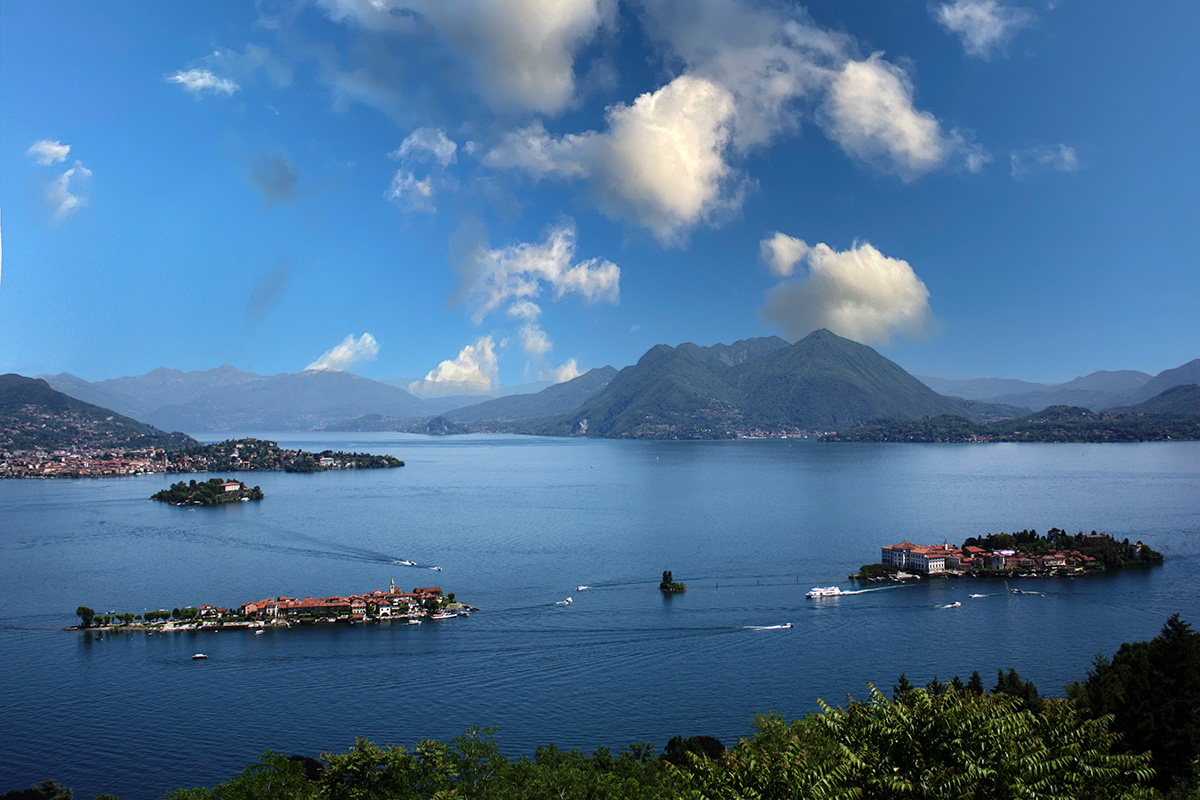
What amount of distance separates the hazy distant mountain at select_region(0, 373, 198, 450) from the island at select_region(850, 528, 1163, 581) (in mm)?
109922

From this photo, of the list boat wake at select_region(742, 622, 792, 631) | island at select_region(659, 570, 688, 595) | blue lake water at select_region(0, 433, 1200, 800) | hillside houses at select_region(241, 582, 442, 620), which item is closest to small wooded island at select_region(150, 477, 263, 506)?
blue lake water at select_region(0, 433, 1200, 800)

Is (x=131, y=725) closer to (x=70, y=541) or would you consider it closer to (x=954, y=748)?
(x=954, y=748)

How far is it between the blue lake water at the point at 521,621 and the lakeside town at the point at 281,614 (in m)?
0.87

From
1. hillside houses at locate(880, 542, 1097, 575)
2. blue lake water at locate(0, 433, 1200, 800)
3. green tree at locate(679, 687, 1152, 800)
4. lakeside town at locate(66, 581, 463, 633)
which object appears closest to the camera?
green tree at locate(679, 687, 1152, 800)

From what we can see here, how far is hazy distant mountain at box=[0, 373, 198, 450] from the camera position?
101 meters

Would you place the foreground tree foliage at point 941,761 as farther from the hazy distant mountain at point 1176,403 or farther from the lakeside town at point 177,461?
the hazy distant mountain at point 1176,403

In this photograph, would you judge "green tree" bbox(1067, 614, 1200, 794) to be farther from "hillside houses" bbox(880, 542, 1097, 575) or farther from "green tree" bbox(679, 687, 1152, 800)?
"hillside houses" bbox(880, 542, 1097, 575)

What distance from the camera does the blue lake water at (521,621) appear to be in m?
17.1

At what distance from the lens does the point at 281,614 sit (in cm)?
2591

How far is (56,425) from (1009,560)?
130 m

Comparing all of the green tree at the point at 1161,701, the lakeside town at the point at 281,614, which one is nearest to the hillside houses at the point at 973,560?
the green tree at the point at 1161,701

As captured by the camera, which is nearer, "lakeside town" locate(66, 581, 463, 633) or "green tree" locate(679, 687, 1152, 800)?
"green tree" locate(679, 687, 1152, 800)

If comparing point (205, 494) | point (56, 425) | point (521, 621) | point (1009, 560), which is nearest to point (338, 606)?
point (521, 621)

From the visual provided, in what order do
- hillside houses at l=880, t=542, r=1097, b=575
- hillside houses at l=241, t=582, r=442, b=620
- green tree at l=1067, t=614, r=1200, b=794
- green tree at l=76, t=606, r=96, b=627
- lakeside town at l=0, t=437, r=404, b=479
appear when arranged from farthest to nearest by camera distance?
lakeside town at l=0, t=437, r=404, b=479 → hillside houses at l=880, t=542, r=1097, b=575 → hillside houses at l=241, t=582, r=442, b=620 → green tree at l=76, t=606, r=96, b=627 → green tree at l=1067, t=614, r=1200, b=794
